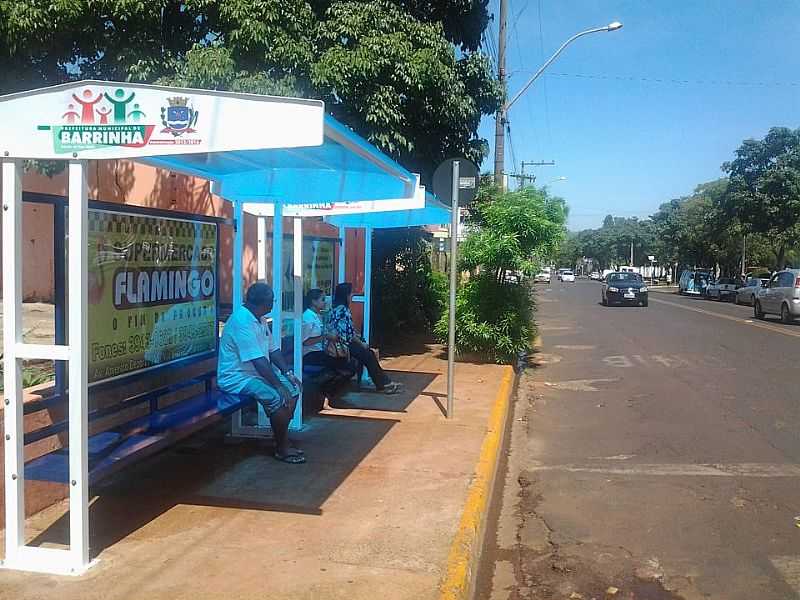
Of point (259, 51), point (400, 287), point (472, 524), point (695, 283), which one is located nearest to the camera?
point (472, 524)

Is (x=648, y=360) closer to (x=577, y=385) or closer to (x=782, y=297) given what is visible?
(x=577, y=385)

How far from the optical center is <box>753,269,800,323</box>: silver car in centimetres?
2278

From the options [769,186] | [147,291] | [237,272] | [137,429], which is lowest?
[137,429]

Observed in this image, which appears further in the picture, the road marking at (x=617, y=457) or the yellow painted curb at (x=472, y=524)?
the road marking at (x=617, y=457)

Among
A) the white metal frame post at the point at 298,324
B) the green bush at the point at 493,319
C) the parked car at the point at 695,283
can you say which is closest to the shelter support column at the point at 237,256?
the white metal frame post at the point at 298,324

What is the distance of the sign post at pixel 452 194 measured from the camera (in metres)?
7.52

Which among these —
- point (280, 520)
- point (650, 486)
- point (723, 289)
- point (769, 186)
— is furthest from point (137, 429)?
point (723, 289)

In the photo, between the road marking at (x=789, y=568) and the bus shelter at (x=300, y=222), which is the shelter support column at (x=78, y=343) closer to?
the bus shelter at (x=300, y=222)

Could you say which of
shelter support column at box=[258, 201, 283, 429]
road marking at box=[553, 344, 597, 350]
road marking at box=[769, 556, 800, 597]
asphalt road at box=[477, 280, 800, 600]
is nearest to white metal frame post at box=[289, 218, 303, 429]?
shelter support column at box=[258, 201, 283, 429]

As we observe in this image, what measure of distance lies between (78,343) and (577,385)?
9.12 m

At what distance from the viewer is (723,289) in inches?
1684

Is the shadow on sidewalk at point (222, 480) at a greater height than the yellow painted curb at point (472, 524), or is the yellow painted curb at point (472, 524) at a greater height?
the shadow on sidewalk at point (222, 480)

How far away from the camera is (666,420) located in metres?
8.81

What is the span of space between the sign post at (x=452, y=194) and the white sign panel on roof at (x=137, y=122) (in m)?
3.99
